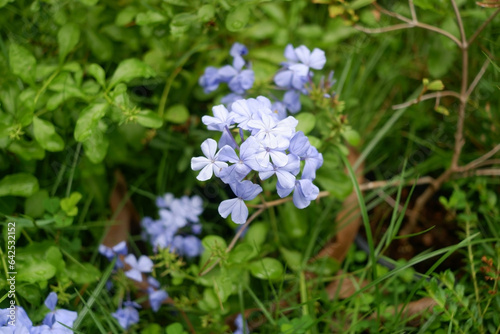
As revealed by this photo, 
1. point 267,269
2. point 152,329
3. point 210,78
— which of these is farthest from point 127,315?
point 210,78

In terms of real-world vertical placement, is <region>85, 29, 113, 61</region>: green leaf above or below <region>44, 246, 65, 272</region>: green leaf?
above

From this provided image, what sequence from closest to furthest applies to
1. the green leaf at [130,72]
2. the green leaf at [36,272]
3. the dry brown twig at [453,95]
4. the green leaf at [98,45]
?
the green leaf at [36,272] → the green leaf at [130,72] → the dry brown twig at [453,95] → the green leaf at [98,45]

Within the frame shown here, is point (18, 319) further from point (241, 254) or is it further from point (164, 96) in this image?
point (164, 96)

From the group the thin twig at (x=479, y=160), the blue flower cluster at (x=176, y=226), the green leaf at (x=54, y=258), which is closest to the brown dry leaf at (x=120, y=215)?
the blue flower cluster at (x=176, y=226)

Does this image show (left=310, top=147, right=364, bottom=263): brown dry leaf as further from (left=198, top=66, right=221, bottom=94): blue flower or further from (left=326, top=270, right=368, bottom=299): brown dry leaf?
(left=198, top=66, right=221, bottom=94): blue flower

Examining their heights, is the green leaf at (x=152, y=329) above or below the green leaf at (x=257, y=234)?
below

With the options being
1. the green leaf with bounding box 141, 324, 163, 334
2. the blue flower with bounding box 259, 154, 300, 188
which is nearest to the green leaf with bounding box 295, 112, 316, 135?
the blue flower with bounding box 259, 154, 300, 188

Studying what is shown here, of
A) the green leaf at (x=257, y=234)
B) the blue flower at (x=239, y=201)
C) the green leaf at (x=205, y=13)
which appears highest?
the green leaf at (x=205, y=13)

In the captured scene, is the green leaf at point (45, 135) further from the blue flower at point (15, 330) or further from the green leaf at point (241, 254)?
the green leaf at point (241, 254)
